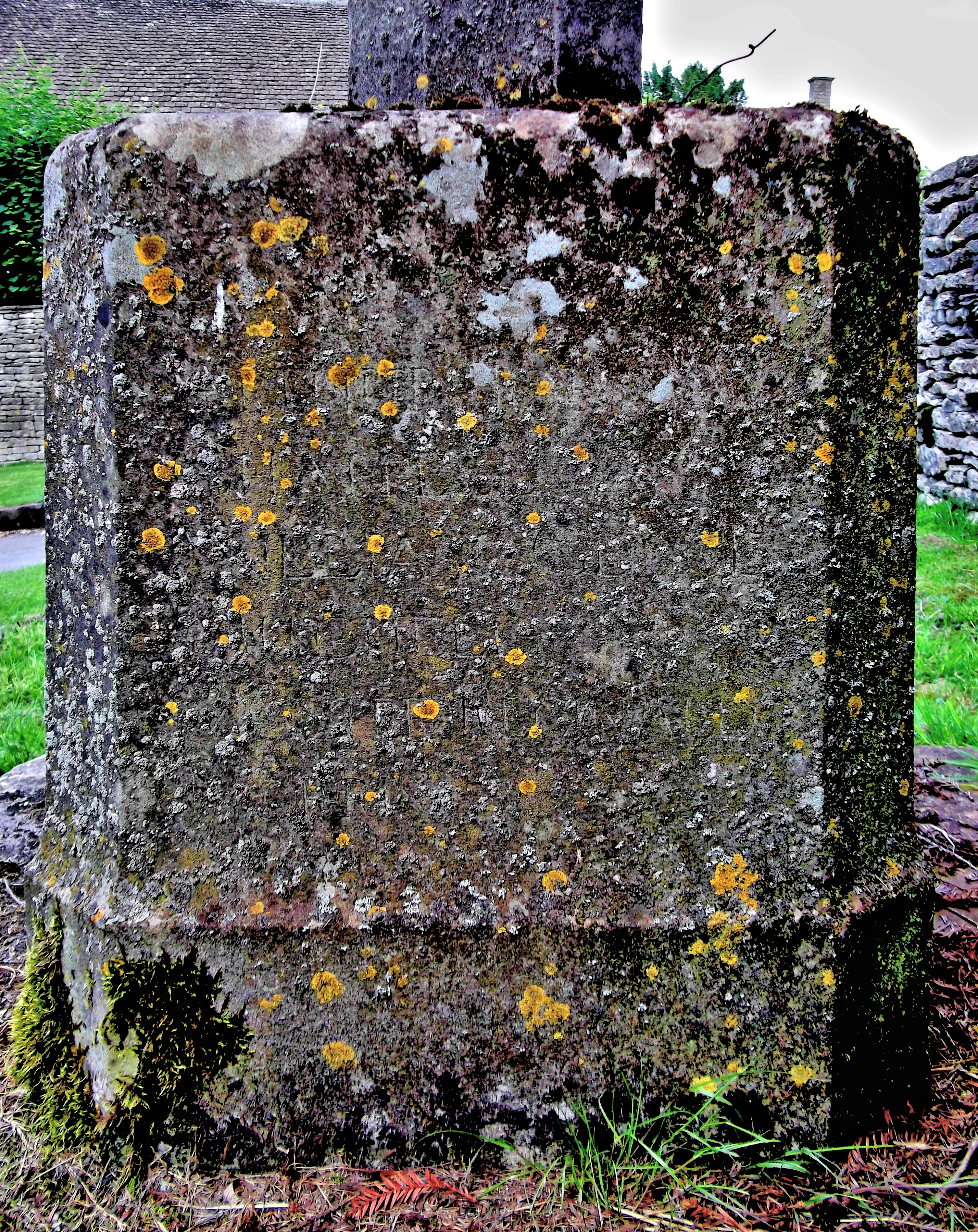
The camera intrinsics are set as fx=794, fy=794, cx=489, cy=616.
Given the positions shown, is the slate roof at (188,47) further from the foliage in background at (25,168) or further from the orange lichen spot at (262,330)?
the orange lichen spot at (262,330)

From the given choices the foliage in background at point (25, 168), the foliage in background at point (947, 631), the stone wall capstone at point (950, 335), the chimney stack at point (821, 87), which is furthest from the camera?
the chimney stack at point (821, 87)

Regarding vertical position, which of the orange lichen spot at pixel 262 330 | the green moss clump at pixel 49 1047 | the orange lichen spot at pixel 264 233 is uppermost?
the orange lichen spot at pixel 264 233

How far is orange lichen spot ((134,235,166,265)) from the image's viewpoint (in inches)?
54.8

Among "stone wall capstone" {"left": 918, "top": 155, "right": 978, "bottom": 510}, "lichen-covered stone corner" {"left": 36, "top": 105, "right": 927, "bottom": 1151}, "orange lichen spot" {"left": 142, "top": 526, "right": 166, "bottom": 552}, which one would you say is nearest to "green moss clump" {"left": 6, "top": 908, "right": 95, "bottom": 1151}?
"lichen-covered stone corner" {"left": 36, "top": 105, "right": 927, "bottom": 1151}

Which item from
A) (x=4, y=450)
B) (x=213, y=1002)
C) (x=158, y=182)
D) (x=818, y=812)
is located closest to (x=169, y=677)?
(x=213, y=1002)

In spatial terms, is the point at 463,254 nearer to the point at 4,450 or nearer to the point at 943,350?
the point at 943,350

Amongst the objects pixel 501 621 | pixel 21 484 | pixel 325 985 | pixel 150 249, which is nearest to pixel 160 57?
pixel 21 484

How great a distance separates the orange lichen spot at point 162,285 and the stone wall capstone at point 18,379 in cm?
1456

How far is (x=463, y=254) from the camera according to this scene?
142 cm

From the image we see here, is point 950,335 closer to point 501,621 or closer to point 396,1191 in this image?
point 501,621

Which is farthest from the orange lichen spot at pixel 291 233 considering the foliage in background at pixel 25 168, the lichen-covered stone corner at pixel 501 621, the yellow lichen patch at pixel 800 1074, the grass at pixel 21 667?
the foliage in background at pixel 25 168

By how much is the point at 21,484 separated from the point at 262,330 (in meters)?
12.4

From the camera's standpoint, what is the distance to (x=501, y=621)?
148 cm

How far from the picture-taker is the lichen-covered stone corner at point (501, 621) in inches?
55.8
